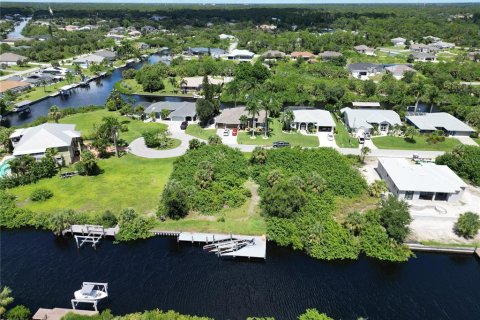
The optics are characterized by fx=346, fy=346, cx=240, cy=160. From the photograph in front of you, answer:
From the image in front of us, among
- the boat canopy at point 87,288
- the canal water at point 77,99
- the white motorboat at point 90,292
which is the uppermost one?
the boat canopy at point 87,288

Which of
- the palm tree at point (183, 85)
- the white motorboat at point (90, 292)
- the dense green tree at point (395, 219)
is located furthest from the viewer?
the palm tree at point (183, 85)

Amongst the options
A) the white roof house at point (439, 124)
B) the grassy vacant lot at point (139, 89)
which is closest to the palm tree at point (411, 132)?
the white roof house at point (439, 124)

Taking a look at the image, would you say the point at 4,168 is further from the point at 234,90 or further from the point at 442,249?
the point at 442,249

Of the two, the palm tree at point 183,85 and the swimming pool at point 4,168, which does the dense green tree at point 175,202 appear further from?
the palm tree at point 183,85

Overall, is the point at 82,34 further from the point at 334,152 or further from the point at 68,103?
the point at 334,152

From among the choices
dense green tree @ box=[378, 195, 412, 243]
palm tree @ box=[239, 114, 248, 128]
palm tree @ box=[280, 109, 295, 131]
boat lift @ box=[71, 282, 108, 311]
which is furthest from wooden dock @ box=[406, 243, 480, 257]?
palm tree @ box=[239, 114, 248, 128]

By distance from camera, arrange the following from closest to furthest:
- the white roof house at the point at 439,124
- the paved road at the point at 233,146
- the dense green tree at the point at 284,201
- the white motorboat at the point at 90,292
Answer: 1. the white motorboat at the point at 90,292
2. the dense green tree at the point at 284,201
3. the paved road at the point at 233,146
4. the white roof house at the point at 439,124

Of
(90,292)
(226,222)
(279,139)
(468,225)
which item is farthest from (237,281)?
(279,139)

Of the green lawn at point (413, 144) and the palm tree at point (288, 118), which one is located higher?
the palm tree at point (288, 118)

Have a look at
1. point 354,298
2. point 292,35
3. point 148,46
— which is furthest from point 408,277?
point 148,46
